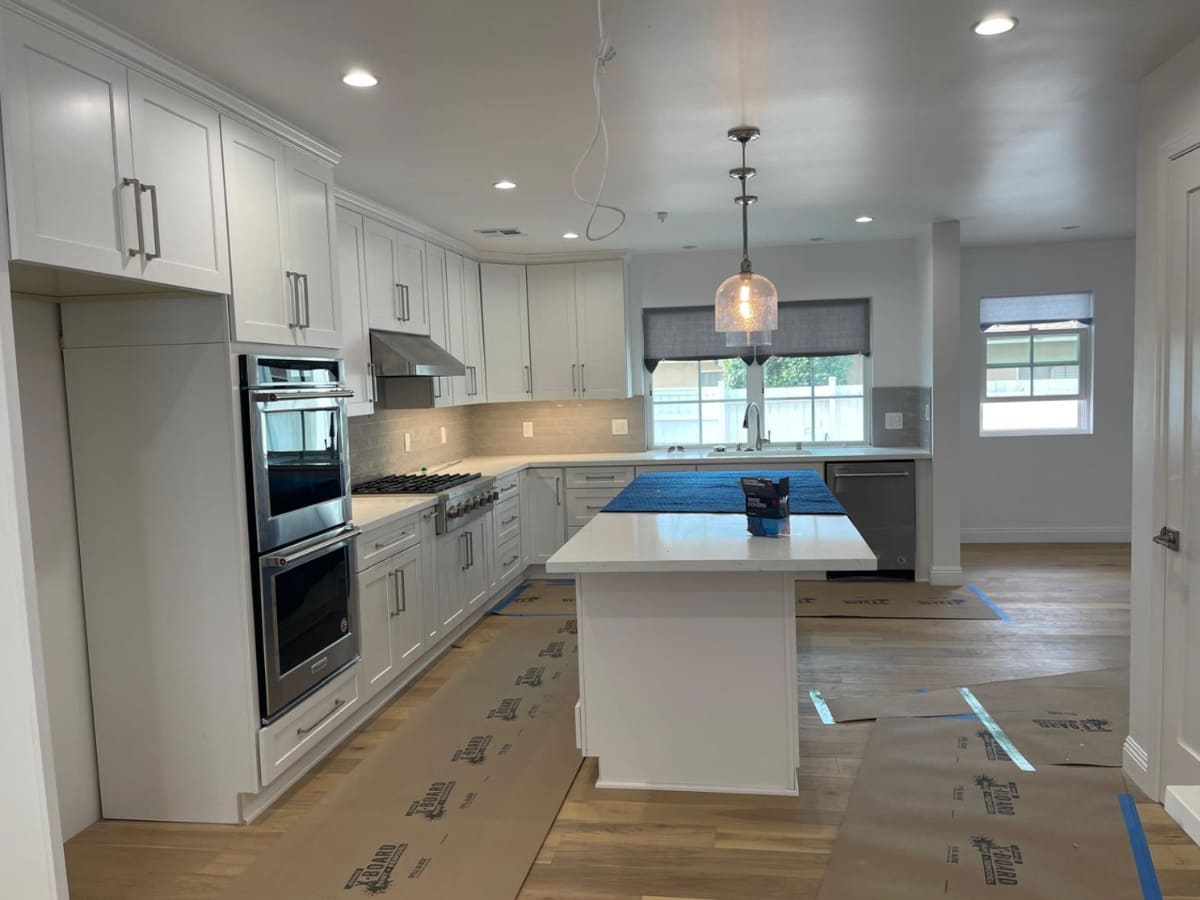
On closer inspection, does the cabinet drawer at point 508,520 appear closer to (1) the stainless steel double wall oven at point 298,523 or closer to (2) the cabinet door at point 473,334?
(2) the cabinet door at point 473,334

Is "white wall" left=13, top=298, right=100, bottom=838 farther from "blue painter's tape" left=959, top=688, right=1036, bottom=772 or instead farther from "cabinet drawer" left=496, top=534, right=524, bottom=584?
"blue painter's tape" left=959, top=688, right=1036, bottom=772

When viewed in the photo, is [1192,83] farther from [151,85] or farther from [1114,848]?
[151,85]

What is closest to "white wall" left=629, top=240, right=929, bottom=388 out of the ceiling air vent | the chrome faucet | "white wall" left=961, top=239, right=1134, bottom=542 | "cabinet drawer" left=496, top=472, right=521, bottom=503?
"white wall" left=961, top=239, right=1134, bottom=542

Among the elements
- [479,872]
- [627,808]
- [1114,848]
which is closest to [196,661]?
[479,872]

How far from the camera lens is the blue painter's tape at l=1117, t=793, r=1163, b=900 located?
7.82 ft

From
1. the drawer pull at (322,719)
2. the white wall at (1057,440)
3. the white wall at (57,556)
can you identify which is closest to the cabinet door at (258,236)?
the white wall at (57,556)

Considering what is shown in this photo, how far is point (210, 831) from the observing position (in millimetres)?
2875

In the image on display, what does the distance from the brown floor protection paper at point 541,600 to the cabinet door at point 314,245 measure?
8.43 feet

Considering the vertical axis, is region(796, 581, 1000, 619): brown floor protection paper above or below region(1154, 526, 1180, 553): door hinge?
below

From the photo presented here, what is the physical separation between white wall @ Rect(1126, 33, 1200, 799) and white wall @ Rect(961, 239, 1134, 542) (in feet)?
13.5

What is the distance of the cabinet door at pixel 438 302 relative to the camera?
5.36 meters

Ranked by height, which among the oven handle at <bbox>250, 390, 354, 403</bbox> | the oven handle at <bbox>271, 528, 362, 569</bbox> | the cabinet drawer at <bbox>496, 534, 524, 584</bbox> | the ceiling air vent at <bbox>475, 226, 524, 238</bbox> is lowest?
the cabinet drawer at <bbox>496, 534, 524, 584</bbox>

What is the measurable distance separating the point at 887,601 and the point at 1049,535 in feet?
7.92

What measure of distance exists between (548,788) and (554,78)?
2.48 meters
